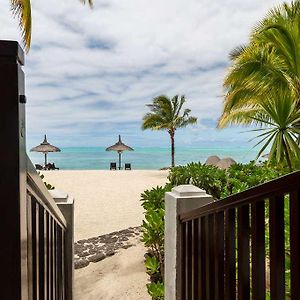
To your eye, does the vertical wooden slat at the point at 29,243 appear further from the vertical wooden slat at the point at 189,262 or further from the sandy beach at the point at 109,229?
the sandy beach at the point at 109,229

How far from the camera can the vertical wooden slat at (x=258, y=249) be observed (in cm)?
146

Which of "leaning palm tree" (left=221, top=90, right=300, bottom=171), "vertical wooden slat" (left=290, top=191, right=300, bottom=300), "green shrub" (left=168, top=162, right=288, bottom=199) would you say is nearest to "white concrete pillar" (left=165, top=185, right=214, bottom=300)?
"vertical wooden slat" (left=290, top=191, right=300, bottom=300)

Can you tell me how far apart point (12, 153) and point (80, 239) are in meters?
7.60

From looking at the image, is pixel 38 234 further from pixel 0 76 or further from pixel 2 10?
pixel 2 10

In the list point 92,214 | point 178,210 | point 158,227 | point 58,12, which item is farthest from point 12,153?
point 58,12

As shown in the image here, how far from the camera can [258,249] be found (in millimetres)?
1477

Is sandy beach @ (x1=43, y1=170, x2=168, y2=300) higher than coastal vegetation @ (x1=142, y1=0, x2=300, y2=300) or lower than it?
lower

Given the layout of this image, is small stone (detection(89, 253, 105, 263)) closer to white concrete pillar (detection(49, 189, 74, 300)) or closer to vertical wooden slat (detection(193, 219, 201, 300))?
white concrete pillar (detection(49, 189, 74, 300))

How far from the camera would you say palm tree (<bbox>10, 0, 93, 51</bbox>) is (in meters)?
7.27

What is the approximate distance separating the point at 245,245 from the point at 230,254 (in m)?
0.18

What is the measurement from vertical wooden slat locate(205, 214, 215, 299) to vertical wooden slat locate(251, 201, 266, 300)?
489 millimetres

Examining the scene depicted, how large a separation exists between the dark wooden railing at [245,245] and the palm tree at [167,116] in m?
29.0

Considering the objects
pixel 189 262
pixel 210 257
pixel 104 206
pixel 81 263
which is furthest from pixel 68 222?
pixel 104 206

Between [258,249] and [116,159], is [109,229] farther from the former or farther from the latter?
[116,159]
